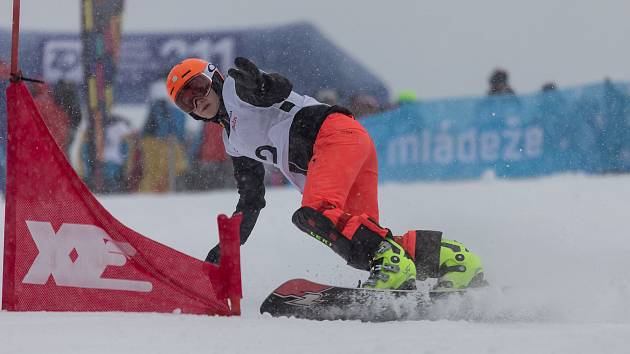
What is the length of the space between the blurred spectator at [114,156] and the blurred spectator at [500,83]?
4021 mm

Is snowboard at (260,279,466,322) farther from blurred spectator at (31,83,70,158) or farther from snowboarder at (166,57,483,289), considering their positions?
blurred spectator at (31,83,70,158)

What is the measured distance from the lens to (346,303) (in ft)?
11.0

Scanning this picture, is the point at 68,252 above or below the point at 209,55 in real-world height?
below

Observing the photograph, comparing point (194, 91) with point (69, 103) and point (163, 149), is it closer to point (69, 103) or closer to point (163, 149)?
point (69, 103)

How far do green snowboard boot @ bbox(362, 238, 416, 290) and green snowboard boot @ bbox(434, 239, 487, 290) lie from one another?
356 millimetres

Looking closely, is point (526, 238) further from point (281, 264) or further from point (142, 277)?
point (142, 277)

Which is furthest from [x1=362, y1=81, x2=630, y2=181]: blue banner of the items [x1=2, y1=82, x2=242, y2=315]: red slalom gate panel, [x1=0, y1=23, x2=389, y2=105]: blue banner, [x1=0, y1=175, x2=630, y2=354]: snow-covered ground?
[x1=2, y1=82, x2=242, y2=315]: red slalom gate panel

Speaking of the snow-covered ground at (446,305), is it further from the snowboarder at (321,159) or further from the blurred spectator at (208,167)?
the blurred spectator at (208,167)

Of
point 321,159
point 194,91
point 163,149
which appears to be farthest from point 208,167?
point 321,159

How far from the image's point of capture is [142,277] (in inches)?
136

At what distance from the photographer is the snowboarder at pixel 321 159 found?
11.9 ft

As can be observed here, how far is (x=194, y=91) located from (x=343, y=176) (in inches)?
31.2

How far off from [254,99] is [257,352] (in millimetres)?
1524

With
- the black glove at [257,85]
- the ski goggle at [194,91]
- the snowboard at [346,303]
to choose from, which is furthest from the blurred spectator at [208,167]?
the snowboard at [346,303]
